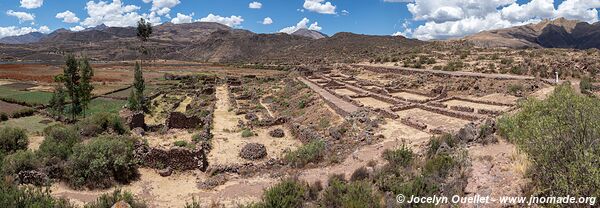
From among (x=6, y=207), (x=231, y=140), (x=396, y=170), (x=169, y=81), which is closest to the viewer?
(x=6, y=207)

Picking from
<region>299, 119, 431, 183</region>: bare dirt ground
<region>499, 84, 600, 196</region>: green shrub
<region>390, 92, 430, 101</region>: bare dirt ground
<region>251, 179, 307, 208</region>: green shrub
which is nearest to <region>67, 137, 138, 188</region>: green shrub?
<region>299, 119, 431, 183</region>: bare dirt ground

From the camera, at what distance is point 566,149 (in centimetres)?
839

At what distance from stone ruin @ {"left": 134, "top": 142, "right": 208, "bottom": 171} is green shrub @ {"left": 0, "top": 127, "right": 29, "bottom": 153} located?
7831mm

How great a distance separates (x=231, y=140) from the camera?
75.7ft

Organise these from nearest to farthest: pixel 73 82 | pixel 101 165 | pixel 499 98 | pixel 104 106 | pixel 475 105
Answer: pixel 101 165
pixel 475 105
pixel 499 98
pixel 73 82
pixel 104 106

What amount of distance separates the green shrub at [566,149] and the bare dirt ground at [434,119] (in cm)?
1068

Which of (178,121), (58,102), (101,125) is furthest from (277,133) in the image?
(58,102)

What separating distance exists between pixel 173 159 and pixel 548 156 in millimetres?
13569

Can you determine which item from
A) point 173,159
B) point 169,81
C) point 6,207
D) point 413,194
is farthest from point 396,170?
Answer: point 169,81

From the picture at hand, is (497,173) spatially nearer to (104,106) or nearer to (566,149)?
(566,149)

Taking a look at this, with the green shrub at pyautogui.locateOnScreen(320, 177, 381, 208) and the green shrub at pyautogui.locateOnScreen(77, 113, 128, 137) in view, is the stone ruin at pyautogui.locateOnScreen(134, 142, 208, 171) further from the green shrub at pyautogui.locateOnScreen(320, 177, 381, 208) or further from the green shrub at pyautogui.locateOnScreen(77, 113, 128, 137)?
the green shrub at pyautogui.locateOnScreen(77, 113, 128, 137)

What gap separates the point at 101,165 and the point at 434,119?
57.5 feet

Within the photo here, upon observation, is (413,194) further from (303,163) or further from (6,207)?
(6,207)

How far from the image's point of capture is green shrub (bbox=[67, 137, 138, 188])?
14.9 meters
